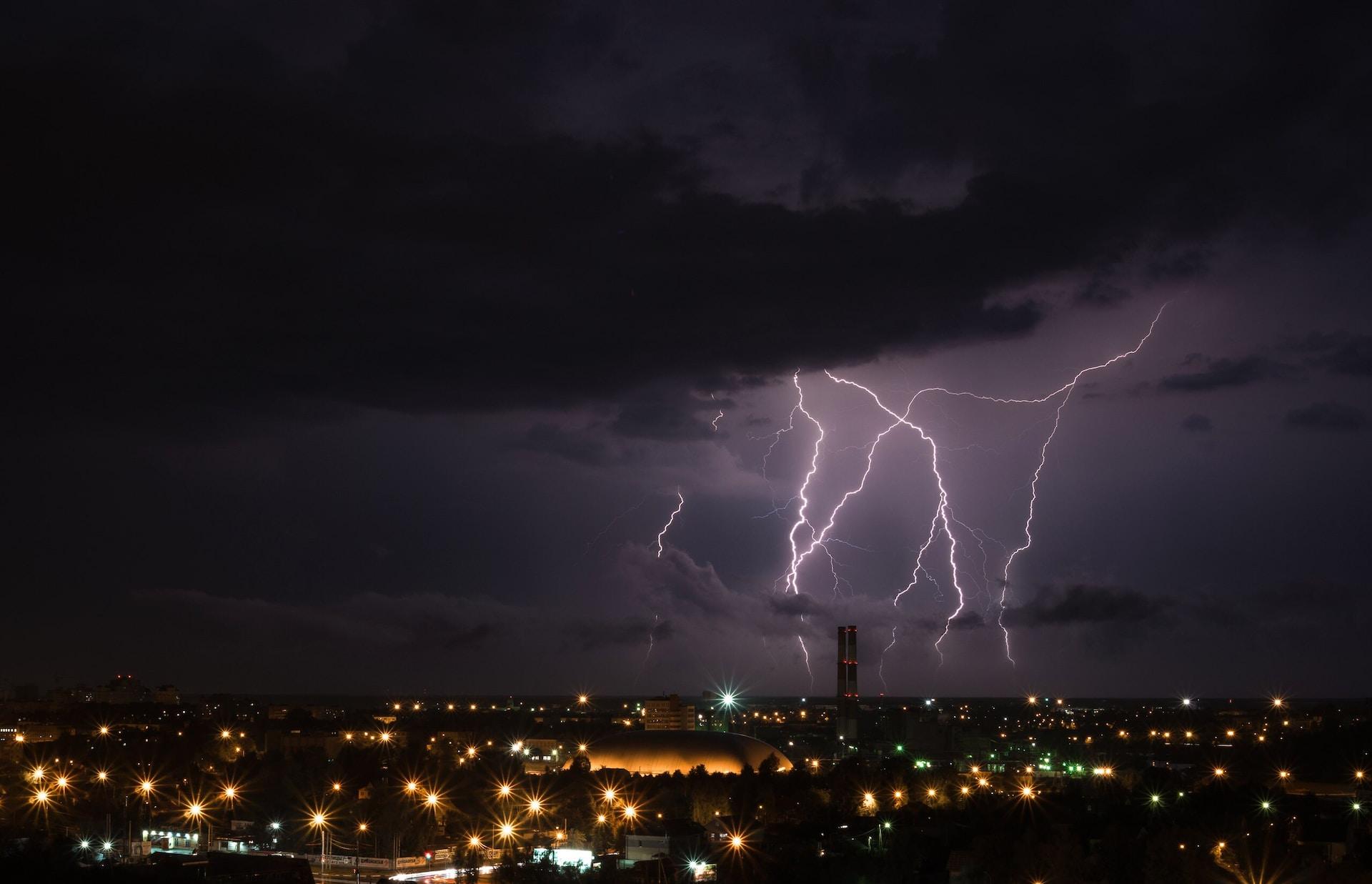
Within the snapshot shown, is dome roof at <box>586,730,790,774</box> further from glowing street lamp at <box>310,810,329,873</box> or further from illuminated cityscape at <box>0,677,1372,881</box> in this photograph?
glowing street lamp at <box>310,810,329,873</box>

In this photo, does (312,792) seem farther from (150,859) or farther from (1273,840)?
(1273,840)

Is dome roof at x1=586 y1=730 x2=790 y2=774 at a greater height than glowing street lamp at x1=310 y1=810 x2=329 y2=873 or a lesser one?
greater

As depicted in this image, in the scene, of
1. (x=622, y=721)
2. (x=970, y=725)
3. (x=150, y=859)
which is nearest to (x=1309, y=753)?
(x=150, y=859)

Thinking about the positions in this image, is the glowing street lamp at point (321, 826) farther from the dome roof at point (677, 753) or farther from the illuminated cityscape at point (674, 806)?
the dome roof at point (677, 753)

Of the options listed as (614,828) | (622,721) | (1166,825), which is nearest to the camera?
(1166,825)

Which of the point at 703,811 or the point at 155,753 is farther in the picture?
the point at 155,753

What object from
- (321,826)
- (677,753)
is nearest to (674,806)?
(321,826)

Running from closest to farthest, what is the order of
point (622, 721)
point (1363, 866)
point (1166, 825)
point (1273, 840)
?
point (1363, 866) < point (1273, 840) < point (1166, 825) < point (622, 721)

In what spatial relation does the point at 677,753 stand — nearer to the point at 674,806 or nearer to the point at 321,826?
the point at 674,806

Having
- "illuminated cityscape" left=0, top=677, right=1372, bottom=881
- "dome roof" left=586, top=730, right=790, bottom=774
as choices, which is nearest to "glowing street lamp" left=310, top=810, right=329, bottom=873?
"illuminated cityscape" left=0, top=677, right=1372, bottom=881
